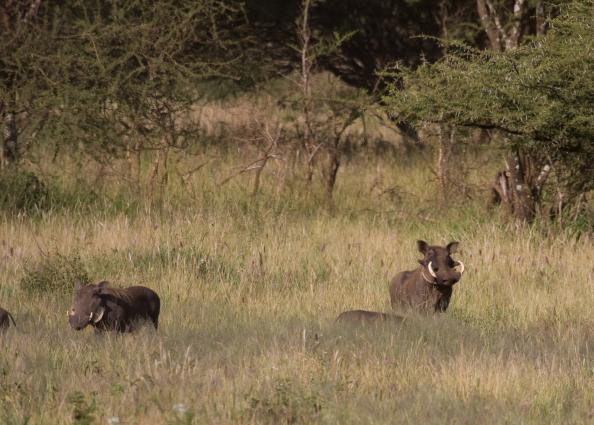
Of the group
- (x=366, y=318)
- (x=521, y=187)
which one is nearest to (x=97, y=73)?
(x=521, y=187)

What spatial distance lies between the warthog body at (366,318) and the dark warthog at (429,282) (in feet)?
1.32

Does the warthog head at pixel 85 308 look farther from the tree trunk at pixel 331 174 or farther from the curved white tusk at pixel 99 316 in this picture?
the tree trunk at pixel 331 174

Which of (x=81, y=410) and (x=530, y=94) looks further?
(x=530, y=94)

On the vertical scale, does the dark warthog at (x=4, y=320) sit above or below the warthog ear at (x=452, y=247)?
below

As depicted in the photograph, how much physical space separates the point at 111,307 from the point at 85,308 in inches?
10.5

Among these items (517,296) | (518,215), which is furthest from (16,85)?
(517,296)

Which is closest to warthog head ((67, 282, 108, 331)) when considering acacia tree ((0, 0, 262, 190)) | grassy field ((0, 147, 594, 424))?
grassy field ((0, 147, 594, 424))

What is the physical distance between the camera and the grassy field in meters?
5.73

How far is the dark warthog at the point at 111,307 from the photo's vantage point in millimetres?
7031

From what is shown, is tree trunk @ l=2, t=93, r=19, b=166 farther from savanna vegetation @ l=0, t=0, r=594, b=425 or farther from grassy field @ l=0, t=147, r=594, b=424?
grassy field @ l=0, t=147, r=594, b=424

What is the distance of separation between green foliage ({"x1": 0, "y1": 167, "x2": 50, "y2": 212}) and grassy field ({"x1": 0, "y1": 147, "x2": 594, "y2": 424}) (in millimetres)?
370

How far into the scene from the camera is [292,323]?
26.4 feet

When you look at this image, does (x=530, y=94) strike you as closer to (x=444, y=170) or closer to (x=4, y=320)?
(x=444, y=170)

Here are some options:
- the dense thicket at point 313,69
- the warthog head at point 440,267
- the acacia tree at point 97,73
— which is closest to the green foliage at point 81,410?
the warthog head at point 440,267
